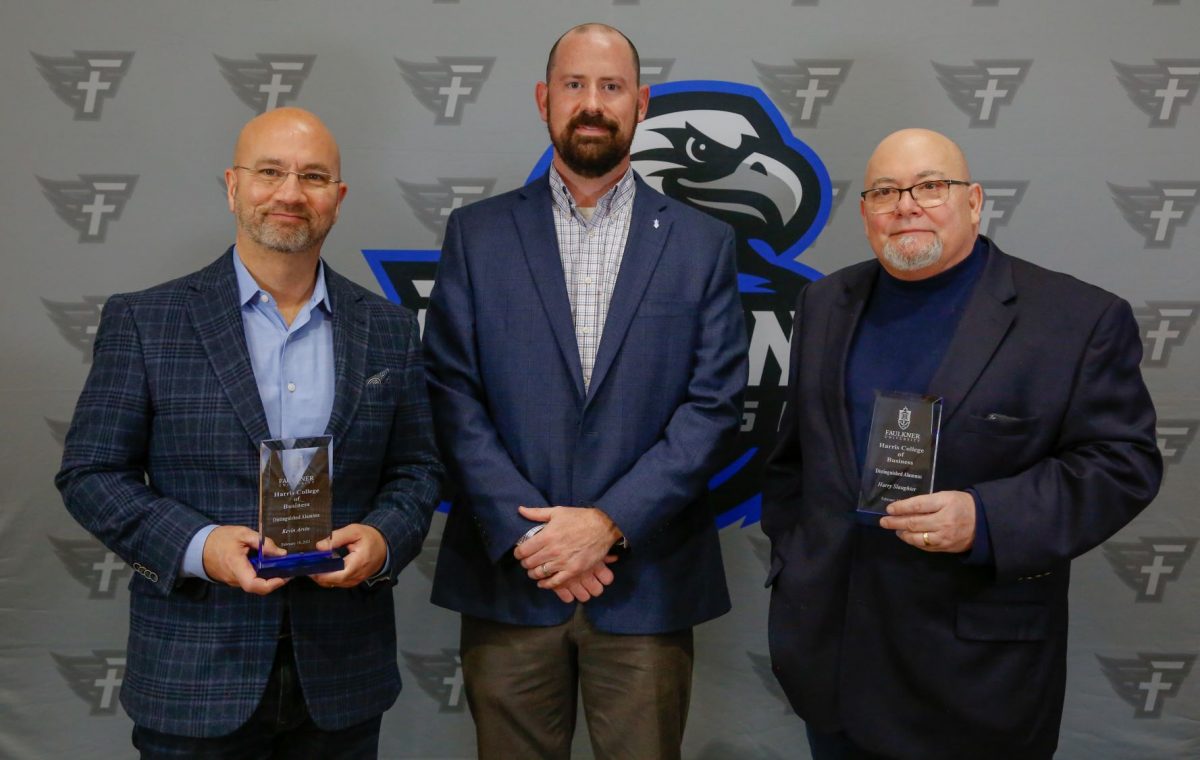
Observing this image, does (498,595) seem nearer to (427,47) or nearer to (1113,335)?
(1113,335)

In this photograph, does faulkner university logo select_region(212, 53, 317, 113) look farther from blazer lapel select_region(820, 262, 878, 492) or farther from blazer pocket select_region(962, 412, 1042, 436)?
blazer pocket select_region(962, 412, 1042, 436)

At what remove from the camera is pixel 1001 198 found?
120 inches

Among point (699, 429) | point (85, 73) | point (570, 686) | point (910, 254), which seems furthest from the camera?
point (85, 73)

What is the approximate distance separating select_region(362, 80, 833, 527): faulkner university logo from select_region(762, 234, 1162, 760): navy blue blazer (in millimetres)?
989

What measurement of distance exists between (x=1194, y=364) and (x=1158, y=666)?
0.95 m

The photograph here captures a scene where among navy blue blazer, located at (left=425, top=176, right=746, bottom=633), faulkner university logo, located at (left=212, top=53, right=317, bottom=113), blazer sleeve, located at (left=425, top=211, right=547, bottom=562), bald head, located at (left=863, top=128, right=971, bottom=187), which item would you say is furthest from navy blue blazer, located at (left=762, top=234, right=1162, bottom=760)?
faulkner university logo, located at (left=212, top=53, right=317, bottom=113)

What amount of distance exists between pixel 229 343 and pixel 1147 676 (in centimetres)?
290

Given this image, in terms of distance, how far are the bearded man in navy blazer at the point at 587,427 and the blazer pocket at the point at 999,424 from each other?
21.2 inches

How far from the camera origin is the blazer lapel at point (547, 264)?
225 cm

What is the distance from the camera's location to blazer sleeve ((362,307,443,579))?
2.02 metres

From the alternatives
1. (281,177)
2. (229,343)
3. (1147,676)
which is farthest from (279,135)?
(1147,676)

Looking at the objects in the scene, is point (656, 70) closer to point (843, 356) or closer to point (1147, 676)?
point (843, 356)

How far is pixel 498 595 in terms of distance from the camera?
227 cm

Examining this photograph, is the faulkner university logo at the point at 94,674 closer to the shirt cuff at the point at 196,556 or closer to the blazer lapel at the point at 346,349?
the shirt cuff at the point at 196,556
